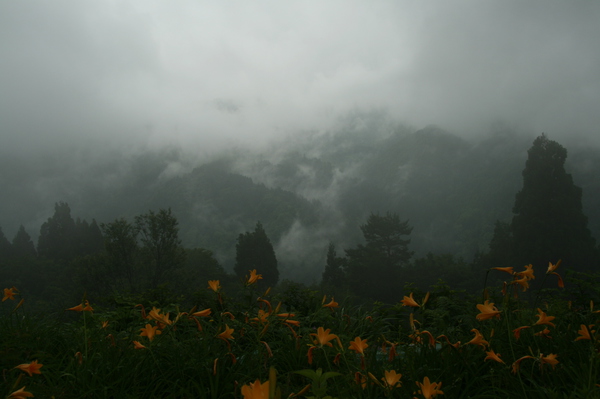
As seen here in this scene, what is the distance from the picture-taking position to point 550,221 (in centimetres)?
3256

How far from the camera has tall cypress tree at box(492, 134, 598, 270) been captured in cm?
3167

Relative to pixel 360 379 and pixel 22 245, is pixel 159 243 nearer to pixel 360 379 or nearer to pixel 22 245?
pixel 360 379

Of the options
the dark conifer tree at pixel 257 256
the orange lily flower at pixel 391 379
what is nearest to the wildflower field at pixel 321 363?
the orange lily flower at pixel 391 379

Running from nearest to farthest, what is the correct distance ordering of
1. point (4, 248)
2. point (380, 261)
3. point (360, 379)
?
point (360, 379) → point (380, 261) → point (4, 248)

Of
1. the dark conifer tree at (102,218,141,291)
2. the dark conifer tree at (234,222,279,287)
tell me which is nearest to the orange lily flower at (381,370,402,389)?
the dark conifer tree at (102,218,141,291)

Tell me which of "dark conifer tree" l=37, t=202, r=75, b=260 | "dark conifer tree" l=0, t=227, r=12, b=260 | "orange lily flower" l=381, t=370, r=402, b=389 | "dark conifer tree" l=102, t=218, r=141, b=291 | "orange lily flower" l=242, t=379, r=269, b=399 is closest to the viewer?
"orange lily flower" l=242, t=379, r=269, b=399

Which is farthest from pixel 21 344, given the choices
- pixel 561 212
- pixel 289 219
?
pixel 289 219

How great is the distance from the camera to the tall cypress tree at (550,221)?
104 ft

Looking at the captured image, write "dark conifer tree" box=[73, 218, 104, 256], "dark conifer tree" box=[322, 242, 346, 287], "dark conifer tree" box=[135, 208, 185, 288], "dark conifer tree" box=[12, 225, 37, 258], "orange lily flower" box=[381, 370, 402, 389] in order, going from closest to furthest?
"orange lily flower" box=[381, 370, 402, 389], "dark conifer tree" box=[135, 208, 185, 288], "dark conifer tree" box=[322, 242, 346, 287], "dark conifer tree" box=[73, 218, 104, 256], "dark conifer tree" box=[12, 225, 37, 258]

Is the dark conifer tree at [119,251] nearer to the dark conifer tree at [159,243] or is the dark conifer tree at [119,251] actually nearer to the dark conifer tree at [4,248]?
the dark conifer tree at [159,243]

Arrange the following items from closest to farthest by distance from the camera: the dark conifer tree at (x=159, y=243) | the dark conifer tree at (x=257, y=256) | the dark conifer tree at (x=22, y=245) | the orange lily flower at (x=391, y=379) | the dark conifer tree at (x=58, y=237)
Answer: the orange lily flower at (x=391, y=379), the dark conifer tree at (x=159, y=243), the dark conifer tree at (x=257, y=256), the dark conifer tree at (x=58, y=237), the dark conifer tree at (x=22, y=245)

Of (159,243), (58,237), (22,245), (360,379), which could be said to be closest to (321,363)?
(360,379)

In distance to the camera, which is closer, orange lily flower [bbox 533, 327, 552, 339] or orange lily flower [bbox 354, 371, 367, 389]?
orange lily flower [bbox 354, 371, 367, 389]

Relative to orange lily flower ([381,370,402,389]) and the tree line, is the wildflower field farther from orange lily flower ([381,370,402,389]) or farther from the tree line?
the tree line
